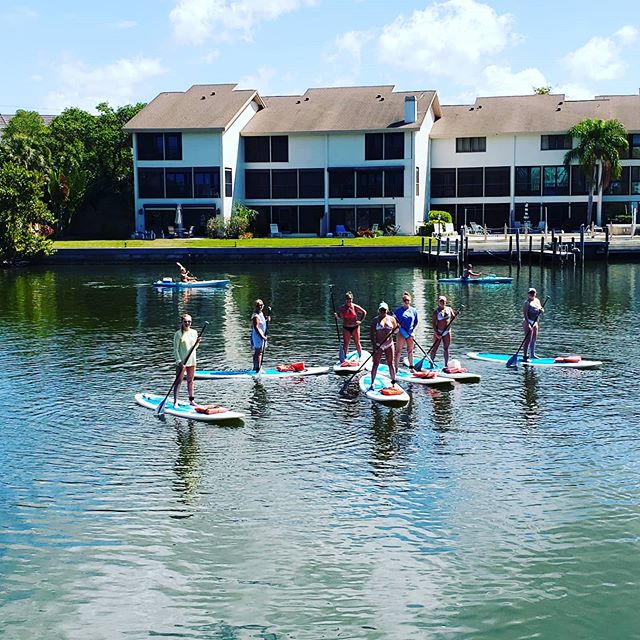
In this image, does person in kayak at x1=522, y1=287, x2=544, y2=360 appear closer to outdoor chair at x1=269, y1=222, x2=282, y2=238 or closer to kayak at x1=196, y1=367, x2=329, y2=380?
kayak at x1=196, y1=367, x2=329, y2=380

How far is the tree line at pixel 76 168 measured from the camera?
8544 centimetres

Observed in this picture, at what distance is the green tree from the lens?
7831 centimetres

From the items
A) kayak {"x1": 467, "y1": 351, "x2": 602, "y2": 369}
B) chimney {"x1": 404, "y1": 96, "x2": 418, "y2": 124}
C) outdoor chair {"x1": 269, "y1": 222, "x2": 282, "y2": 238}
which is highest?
chimney {"x1": 404, "y1": 96, "x2": 418, "y2": 124}

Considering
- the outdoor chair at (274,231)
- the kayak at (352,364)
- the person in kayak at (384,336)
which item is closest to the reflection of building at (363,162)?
the outdoor chair at (274,231)

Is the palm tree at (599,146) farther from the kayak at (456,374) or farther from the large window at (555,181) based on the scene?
the kayak at (456,374)

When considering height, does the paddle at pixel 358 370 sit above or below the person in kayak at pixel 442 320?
below

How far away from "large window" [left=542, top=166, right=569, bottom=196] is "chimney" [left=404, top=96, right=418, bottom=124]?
1448cm

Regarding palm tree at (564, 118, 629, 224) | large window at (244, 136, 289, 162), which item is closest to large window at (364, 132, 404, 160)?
large window at (244, 136, 289, 162)

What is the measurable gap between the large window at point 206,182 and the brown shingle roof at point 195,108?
4.16m

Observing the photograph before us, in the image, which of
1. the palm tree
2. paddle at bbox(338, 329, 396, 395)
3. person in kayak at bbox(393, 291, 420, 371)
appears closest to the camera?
paddle at bbox(338, 329, 396, 395)

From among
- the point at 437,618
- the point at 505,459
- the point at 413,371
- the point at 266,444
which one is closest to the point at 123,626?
the point at 437,618

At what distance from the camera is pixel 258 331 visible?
92.2 feet

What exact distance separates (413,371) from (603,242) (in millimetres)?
52873

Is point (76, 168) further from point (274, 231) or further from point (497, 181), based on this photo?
point (497, 181)
